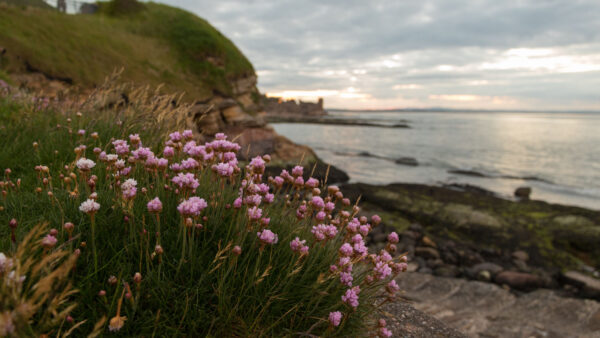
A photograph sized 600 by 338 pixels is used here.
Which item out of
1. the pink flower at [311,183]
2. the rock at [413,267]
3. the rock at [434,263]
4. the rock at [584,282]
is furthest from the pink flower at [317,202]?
the rock at [584,282]

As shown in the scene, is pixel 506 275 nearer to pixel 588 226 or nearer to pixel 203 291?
pixel 588 226

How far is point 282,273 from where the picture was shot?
2.66 metres

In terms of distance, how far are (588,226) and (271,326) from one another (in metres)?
17.9

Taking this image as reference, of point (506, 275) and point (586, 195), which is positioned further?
point (586, 195)

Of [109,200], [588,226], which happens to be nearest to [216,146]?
[109,200]

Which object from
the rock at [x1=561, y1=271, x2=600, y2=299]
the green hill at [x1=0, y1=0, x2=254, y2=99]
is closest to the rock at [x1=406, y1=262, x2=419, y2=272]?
the rock at [x1=561, y1=271, x2=600, y2=299]

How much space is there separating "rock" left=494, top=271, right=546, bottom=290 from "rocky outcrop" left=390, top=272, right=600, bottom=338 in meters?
0.33

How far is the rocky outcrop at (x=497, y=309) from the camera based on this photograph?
7.30 m

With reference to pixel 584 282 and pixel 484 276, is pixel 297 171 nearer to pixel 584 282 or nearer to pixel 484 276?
pixel 484 276

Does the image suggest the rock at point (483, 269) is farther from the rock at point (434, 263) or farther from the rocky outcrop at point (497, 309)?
the rocky outcrop at point (497, 309)

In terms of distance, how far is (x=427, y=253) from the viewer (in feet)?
42.7

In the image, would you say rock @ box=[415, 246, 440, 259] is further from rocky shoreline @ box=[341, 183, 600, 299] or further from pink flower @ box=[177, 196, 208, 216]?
pink flower @ box=[177, 196, 208, 216]

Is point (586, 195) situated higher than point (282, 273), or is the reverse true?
point (282, 273)

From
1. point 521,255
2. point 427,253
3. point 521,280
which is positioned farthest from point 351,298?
point 521,255
